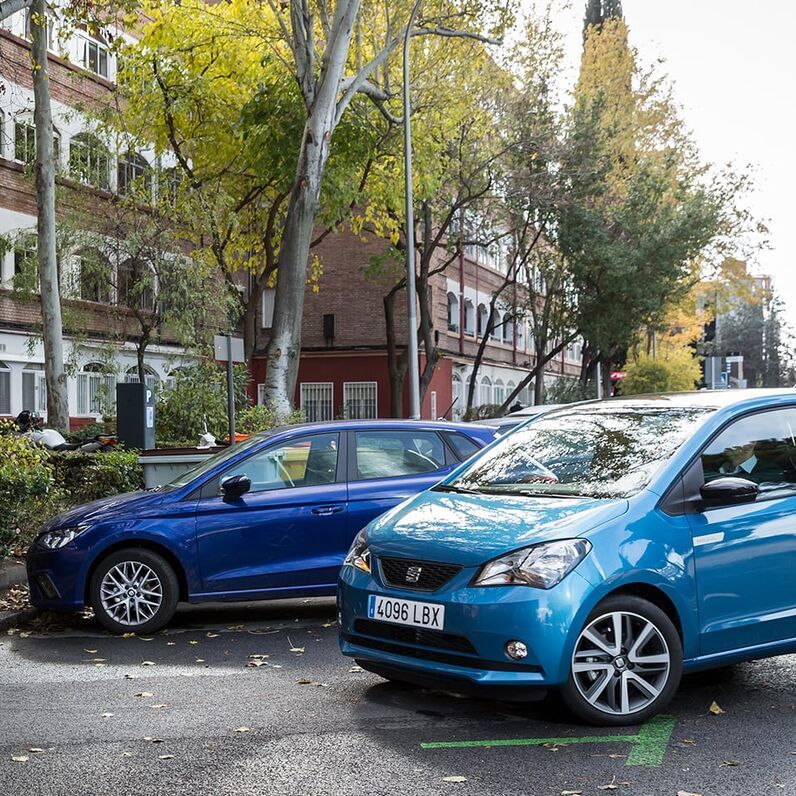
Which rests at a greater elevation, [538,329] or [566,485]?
[538,329]

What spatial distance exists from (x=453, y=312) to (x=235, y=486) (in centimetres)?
3951

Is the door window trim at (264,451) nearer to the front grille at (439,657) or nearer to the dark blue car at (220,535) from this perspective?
the dark blue car at (220,535)

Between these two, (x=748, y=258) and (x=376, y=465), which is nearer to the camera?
(x=376, y=465)

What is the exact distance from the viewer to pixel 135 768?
5.30 metres

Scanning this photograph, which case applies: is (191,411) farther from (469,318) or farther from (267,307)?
(469,318)

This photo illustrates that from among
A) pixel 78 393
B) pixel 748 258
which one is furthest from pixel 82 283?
pixel 748 258

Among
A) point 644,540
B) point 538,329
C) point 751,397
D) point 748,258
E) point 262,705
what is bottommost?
point 262,705

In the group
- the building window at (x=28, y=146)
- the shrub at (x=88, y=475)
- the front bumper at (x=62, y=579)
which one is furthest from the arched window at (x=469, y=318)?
the front bumper at (x=62, y=579)

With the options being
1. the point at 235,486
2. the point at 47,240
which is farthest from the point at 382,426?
the point at 47,240

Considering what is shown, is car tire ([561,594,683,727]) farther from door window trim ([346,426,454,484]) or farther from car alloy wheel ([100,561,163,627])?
car alloy wheel ([100,561,163,627])

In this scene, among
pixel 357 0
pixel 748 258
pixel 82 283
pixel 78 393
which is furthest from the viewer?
pixel 748 258

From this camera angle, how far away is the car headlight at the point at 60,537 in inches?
361

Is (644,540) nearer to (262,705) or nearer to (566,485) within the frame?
(566,485)

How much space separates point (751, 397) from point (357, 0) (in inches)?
659
